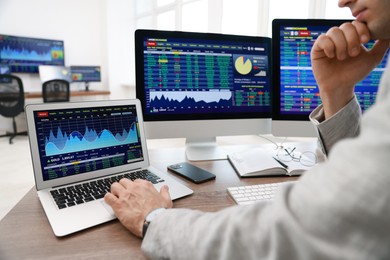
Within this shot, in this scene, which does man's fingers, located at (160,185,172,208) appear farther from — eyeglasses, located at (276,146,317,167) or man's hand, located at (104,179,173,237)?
eyeglasses, located at (276,146,317,167)

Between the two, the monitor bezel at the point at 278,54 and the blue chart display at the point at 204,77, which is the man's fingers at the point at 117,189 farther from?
the monitor bezel at the point at 278,54

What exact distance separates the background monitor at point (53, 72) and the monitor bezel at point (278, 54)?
4.91m

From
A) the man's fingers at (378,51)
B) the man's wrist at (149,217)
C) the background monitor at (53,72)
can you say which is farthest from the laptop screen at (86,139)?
the background monitor at (53,72)

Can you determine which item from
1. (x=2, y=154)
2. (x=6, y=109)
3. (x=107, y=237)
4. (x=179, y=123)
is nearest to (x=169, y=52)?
(x=179, y=123)

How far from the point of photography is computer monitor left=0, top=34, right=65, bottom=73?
4734 mm

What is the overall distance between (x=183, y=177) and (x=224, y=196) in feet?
0.64

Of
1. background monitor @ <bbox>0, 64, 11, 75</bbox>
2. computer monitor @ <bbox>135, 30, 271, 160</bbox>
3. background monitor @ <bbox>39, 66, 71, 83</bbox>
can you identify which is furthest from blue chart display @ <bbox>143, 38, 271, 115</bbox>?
background monitor @ <bbox>0, 64, 11, 75</bbox>

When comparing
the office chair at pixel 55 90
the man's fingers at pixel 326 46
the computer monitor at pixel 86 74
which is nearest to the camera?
the man's fingers at pixel 326 46

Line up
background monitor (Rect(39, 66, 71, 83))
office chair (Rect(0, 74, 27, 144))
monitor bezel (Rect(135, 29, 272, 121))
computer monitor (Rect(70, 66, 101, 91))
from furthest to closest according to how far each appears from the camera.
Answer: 1. computer monitor (Rect(70, 66, 101, 91))
2. background monitor (Rect(39, 66, 71, 83))
3. office chair (Rect(0, 74, 27, 144))
4. monitor bezel (Rect(135, 29, 272, 121))

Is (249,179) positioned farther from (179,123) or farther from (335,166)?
(335,166)

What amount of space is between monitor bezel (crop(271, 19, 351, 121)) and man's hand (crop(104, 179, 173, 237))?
0.65 m

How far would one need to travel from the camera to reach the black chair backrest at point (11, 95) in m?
4.07

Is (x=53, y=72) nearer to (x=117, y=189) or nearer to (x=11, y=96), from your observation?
(x=11, y=96)

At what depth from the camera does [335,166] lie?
30 cm
